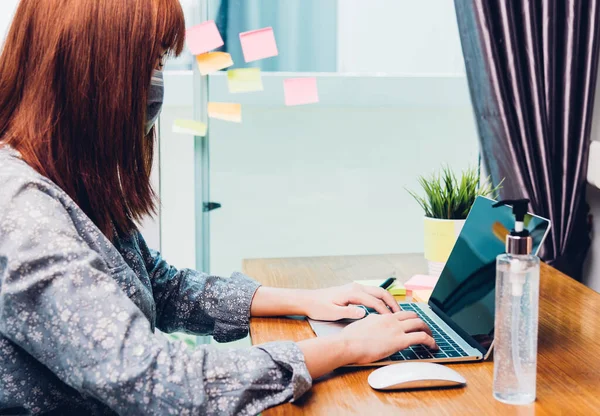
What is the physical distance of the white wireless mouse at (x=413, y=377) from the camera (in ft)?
2.88

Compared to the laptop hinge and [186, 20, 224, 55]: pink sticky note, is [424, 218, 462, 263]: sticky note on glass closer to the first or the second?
the laptop hinge

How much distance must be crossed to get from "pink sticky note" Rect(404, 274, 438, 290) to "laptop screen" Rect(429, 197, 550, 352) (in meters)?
0.12

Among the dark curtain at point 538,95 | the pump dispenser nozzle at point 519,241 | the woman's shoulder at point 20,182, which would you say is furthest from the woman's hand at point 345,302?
the dark curtain at point 538,95

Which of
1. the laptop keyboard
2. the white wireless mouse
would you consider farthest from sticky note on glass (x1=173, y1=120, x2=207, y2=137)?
the white wireless mouse

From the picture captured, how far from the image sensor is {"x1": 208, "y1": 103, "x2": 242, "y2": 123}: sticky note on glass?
207cm

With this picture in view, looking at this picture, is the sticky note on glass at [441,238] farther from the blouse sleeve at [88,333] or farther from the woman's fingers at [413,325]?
the blouse sleeve at [88,333]

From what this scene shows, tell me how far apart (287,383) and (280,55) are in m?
1.44

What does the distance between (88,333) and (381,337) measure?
392 mm

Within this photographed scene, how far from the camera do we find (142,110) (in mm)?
967

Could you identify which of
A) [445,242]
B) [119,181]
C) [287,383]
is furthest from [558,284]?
[119,181]

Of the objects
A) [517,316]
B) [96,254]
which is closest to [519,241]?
[517,316]

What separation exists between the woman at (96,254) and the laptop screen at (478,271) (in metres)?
0.10

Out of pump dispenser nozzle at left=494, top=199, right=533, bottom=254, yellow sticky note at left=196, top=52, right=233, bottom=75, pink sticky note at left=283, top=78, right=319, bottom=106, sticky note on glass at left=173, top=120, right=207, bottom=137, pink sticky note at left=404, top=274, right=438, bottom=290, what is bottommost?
pink sticky note at left=404, top=274, right=438, bottom=290

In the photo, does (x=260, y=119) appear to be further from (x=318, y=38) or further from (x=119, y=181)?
(x=119, y=181)
